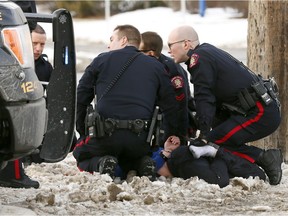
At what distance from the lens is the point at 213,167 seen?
7.67 metres

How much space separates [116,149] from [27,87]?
6.67ft

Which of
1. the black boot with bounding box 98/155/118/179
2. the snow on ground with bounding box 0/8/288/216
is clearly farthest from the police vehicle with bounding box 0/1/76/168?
the black boot with bounding box 98/155/118/179

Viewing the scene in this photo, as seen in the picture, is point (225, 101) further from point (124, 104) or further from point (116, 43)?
point (116, 43)

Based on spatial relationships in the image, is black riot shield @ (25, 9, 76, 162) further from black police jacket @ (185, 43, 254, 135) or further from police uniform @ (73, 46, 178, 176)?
black police jacket @ (185, 43, 254, 135)

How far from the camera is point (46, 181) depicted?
25.2ft

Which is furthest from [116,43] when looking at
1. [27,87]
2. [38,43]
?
[27,87]

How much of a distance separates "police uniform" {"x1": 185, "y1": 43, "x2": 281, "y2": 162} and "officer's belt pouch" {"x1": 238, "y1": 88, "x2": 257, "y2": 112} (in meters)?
0.03

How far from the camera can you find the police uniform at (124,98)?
767 cm

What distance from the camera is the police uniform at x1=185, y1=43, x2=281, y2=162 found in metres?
7.68

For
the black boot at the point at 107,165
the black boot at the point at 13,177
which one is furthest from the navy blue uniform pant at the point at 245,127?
the black boot at the point at 13,177

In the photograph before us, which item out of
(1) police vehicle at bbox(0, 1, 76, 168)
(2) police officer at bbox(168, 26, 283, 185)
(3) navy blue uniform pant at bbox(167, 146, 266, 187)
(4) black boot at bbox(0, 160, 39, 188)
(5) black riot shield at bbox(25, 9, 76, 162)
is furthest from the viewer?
(2) police officer at bbox(168, 26, 283, 185)

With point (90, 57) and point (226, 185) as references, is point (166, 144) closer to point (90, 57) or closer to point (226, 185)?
point (226, 185)

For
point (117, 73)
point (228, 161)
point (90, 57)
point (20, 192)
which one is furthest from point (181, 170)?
point (90, 57)

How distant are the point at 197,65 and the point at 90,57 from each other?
44.2ft
